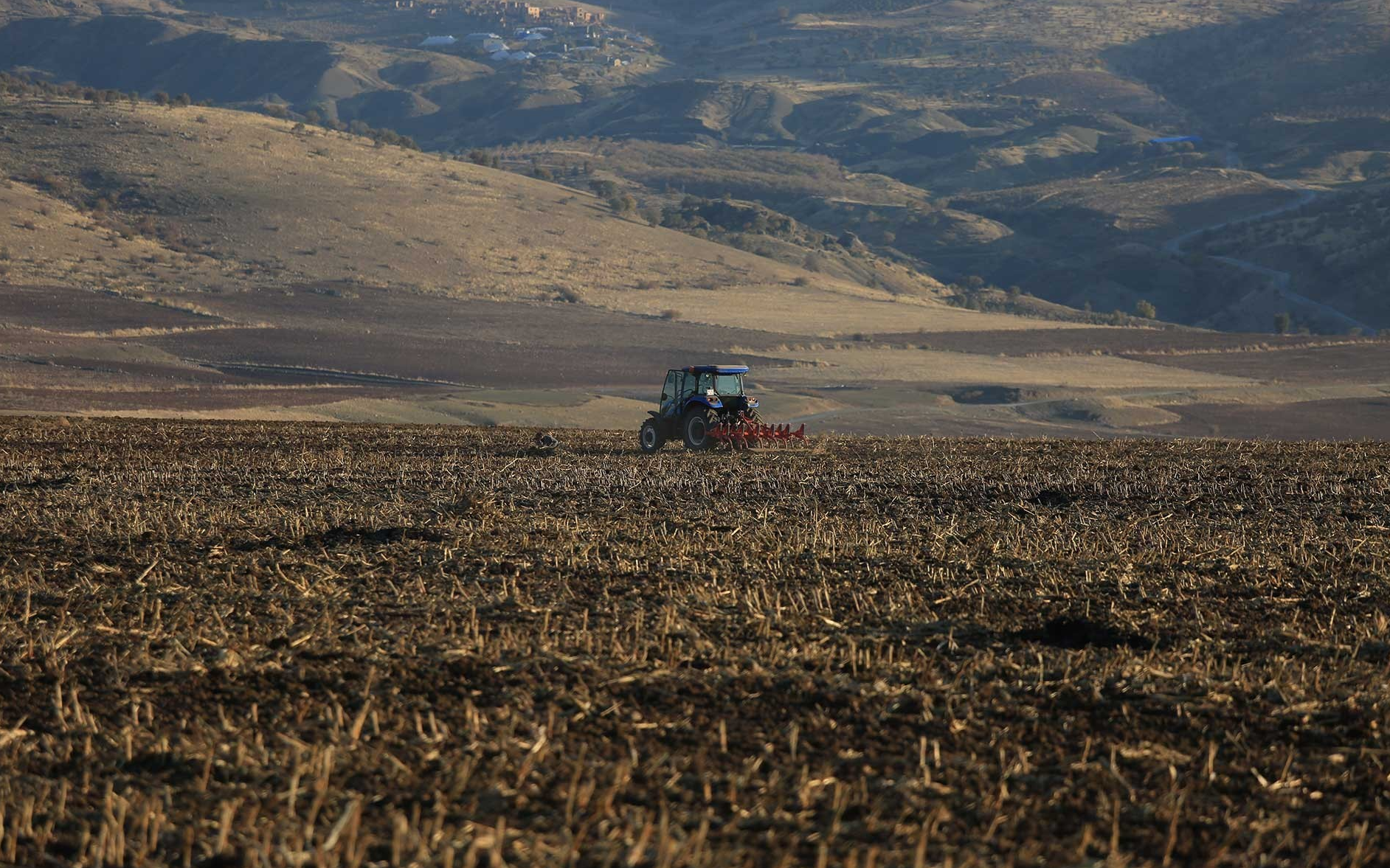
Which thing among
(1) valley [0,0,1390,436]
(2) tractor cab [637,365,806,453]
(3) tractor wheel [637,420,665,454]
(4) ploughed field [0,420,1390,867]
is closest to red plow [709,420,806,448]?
(2) tractor cab [637,365,806,453]

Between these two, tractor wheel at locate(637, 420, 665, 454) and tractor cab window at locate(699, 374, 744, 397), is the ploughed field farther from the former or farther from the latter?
tractor cab window at locate(699, 374, 744, 397)

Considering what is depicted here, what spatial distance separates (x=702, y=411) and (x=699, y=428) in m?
0.32

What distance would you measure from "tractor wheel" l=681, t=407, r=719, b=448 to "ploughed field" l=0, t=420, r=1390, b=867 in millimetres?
9420

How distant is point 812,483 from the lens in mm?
18844

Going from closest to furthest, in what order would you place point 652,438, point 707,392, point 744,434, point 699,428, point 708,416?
point 744,434, point 699,428, point 708,416, point 707,392, point 652,438

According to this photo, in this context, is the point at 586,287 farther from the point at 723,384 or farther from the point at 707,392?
the point at 707,392

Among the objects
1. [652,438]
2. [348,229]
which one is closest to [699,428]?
[652,438]

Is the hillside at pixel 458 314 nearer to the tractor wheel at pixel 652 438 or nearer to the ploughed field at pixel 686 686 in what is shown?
the tractor wheel at pixel 652 438

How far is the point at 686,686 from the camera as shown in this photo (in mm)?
7941

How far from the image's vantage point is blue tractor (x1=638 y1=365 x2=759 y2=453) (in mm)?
25172

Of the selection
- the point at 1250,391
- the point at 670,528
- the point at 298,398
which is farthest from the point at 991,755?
the point at 1250,391

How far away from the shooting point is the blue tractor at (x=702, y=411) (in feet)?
82.6

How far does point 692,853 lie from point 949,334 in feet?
304

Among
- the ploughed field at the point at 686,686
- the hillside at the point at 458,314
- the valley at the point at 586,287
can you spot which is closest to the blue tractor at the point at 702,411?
the ploughed field at the point at 686,686
